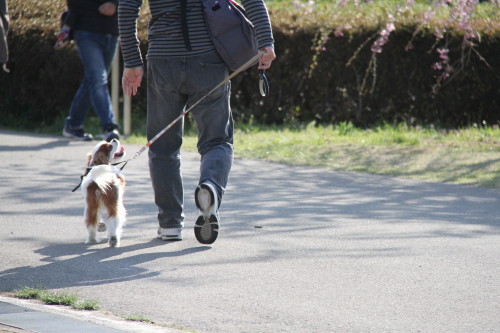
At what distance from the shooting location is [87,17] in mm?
9828

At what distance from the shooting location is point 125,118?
10930mm

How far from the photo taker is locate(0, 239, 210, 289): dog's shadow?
184 inches

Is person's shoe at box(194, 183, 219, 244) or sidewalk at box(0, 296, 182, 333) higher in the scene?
person's shoe at box(194, 183, 219, 244)

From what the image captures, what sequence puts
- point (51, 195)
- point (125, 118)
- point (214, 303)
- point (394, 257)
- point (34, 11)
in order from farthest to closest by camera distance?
point (34, 11) < point (125, 118) < point (51, 195) < point (394, 257) < point (214, 303)

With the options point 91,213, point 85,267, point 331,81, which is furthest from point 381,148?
point 85,267

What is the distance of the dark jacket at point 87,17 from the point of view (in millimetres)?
9789

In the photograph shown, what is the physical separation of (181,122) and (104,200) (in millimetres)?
641

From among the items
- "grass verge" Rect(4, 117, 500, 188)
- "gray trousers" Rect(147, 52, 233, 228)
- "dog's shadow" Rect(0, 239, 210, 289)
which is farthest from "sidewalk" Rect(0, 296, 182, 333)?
"grass verge" Rect(4, 117, 500, 188)

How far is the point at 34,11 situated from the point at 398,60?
4.88 m

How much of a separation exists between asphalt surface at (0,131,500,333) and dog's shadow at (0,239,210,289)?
0.03 feet

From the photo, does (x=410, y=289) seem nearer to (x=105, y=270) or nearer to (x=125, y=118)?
(x=105, y=270)

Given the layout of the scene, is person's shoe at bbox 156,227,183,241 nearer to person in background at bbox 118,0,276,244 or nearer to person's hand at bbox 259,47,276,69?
person in background at bbox 118,0,276,244

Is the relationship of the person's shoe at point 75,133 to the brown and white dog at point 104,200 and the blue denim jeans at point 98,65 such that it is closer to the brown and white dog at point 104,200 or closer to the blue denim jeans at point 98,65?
the blue denim jeans at point 98,65

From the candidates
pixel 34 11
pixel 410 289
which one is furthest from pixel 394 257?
pixel 34 11
